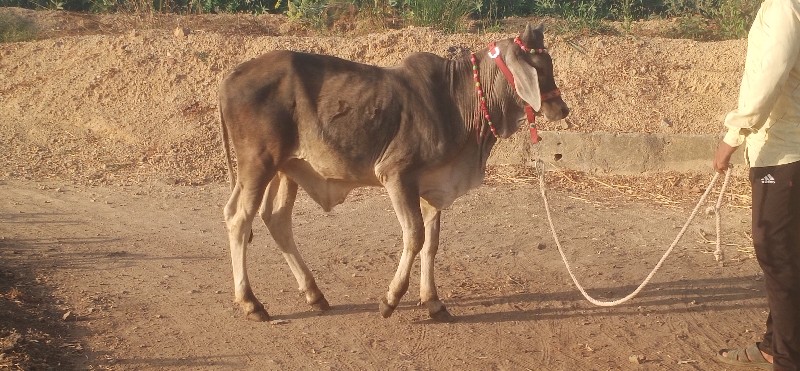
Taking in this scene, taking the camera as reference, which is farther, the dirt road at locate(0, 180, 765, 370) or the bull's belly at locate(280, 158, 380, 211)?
the bull's belly at locate(280, 158, 380, 211)

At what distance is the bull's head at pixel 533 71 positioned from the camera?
6.04 metres

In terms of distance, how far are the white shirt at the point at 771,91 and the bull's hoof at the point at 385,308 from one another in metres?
2.31

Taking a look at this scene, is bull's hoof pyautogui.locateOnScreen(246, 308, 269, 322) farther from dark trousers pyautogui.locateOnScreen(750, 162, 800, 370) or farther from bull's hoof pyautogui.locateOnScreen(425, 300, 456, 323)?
dark trousers pyautogui.locateOnScreen(750, 162, 800, 370)

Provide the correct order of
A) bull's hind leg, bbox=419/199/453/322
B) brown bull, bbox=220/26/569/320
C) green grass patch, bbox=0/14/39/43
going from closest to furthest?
brown bull, bbox=220/26/569/320
bull's hind leg, bbox=419/199/453/322
green grass patch, bbox=0/14/39/43

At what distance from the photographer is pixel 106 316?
6.12 meters

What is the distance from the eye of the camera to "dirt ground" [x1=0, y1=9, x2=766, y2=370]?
5.84 meters

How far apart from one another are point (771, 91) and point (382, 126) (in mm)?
2273

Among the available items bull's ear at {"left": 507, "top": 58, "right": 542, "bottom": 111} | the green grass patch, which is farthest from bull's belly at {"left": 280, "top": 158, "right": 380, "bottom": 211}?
the green grass patch

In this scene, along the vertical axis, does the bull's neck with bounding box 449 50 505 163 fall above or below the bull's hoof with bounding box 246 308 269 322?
above

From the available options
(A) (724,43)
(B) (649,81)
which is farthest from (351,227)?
(A) (724,43)

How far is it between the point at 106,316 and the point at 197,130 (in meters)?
5.16

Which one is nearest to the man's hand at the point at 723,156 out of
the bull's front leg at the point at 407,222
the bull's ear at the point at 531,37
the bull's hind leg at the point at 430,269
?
the bull's ear at the point at 531,37

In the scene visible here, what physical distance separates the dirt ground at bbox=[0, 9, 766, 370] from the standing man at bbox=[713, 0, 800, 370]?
772 millimetres

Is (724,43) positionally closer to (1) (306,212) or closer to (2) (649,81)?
(2) (649,81)
